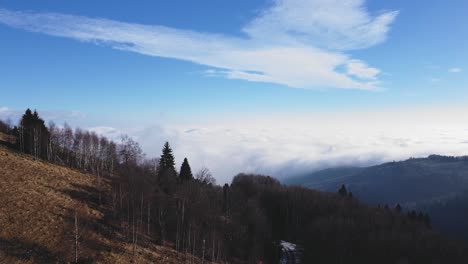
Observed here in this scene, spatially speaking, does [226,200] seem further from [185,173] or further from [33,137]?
[33,137]

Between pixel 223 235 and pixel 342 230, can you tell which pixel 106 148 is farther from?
pixel 342 230

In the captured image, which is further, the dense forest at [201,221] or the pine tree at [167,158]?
the pine tree at [167,158]

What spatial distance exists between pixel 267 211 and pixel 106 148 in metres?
63.2

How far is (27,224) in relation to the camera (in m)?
50.6

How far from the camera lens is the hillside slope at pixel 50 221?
46562 mm

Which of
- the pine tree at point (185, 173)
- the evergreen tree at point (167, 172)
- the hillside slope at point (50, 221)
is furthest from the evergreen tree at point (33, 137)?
the pine tree at point (185, 173)

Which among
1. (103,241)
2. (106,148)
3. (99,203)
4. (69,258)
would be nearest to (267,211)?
(106,148)

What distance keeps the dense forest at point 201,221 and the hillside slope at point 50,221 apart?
2.68m

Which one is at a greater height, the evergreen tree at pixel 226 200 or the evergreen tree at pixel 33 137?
the evergreen tree at pixel 33 137

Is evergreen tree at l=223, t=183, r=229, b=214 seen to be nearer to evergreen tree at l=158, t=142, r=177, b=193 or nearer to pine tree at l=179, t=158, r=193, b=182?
pine tree at l=179, t=158, r=193, b=182

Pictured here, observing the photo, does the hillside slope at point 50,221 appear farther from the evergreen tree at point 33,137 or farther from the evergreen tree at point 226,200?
the evergreen tree at point 226,200

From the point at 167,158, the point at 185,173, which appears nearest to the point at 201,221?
the point at 185,173

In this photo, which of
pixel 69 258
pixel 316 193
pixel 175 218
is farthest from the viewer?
pixel 316 193

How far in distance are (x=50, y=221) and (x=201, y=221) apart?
34.0m
